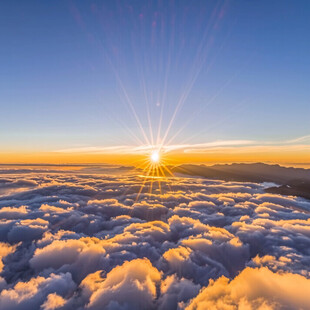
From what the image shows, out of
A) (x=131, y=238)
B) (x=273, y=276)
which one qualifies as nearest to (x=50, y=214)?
(x=131, y=238)

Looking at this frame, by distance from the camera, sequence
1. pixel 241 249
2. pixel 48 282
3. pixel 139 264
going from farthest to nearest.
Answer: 1. pixel 241 249
2. pixel 139 264
3. pixel 48 282

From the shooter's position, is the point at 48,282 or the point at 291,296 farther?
the point at 48,282

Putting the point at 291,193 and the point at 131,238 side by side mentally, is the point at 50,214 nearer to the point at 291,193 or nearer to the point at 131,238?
the point at 131,238

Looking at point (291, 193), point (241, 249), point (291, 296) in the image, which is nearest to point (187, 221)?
point (241, 249)

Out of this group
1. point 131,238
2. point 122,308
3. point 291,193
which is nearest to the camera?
point 122,308

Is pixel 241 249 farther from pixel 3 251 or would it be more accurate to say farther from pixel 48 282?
pixel 3 251

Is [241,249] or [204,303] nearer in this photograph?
[204,303]

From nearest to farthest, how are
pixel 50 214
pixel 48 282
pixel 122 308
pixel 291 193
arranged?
1. pixel 122 308
2. pixel 48 282
3. pixel 50 214
4. pixel 291 193

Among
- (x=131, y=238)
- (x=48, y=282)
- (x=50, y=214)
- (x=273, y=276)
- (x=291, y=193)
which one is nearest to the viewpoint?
(x=48, y=282)
